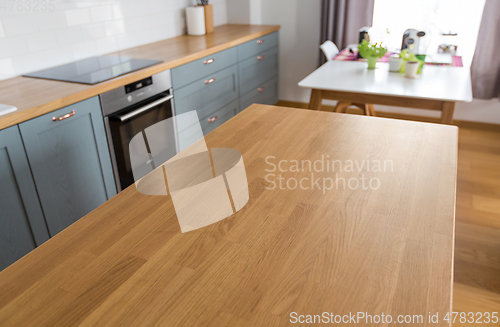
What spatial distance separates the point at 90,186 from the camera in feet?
7.43

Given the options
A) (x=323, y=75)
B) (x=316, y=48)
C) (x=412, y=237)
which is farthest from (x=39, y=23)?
(x=316, y=48)

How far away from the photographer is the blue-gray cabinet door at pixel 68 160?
75.2 inches

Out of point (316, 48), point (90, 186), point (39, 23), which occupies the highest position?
point (39, 23)

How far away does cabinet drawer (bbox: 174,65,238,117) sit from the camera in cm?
291

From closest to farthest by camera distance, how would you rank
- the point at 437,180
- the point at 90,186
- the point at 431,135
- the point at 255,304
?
1. the point at 255,304
2. the point at 437,180
3. the point at 431,135
4. the point at 90,186

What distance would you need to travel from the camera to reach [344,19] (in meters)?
3.91

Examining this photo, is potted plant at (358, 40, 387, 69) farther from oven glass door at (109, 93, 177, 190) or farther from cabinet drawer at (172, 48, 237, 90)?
oven glass door at (109, 93, 177, 190)

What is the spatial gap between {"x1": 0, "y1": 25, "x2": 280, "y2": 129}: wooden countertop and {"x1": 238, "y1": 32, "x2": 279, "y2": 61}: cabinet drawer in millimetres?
64

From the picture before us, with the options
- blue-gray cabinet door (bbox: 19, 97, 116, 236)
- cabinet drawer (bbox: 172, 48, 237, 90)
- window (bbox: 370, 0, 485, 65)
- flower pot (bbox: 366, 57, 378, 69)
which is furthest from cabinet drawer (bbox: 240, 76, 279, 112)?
blue-gray cabinet door (bbox: 19, 97, 116, 236)

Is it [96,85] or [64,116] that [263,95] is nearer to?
[96,85]

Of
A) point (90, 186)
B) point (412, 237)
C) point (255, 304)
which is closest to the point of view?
point (255, 304)

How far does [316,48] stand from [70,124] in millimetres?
2957

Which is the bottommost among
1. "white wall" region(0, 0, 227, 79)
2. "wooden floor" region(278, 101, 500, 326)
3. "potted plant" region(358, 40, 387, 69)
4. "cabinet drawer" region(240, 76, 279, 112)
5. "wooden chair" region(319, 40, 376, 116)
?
"wooden floor" region(278, 101, 500, 326)

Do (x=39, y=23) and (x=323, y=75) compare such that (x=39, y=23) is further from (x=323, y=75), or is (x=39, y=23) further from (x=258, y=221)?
(x=258, y=221)
